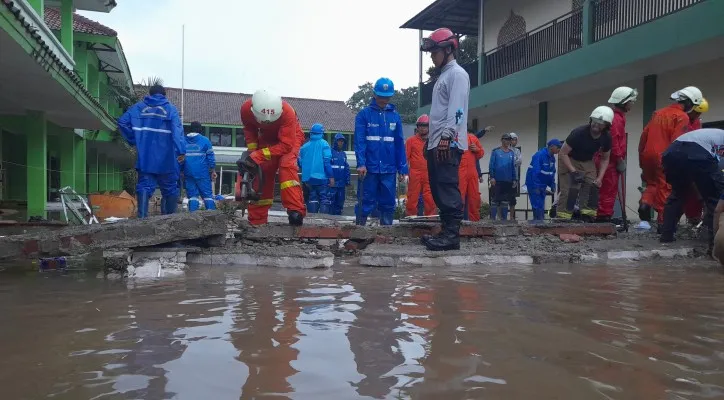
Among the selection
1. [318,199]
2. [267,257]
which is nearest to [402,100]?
[318,199]

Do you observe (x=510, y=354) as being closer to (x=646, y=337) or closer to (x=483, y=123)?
(x=646, y=337)

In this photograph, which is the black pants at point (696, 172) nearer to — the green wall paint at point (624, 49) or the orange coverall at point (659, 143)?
the orange coverall at point (659, 143)

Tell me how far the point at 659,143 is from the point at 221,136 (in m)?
32.3

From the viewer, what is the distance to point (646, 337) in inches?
88.7

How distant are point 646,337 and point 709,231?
11.4ft

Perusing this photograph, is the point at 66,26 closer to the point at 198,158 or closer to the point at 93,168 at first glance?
the point at 198,158

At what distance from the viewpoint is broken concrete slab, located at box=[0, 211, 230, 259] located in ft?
12.4

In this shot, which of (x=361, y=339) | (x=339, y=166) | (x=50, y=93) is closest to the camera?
(x=361, y=339)

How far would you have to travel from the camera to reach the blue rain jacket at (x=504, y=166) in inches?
368

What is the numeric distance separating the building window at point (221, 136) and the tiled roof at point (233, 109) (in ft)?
2.41

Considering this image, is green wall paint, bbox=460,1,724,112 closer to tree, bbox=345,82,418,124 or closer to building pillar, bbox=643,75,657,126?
building pillar, bbox=643,75,657,126

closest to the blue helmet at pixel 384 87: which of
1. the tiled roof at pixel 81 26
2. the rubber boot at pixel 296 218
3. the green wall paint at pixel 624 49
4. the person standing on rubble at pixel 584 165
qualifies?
the rubber boot at pixel 296 218

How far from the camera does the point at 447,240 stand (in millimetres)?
4586

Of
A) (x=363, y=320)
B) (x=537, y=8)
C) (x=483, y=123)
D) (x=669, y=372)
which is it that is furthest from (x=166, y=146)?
(x=483, y=123)
